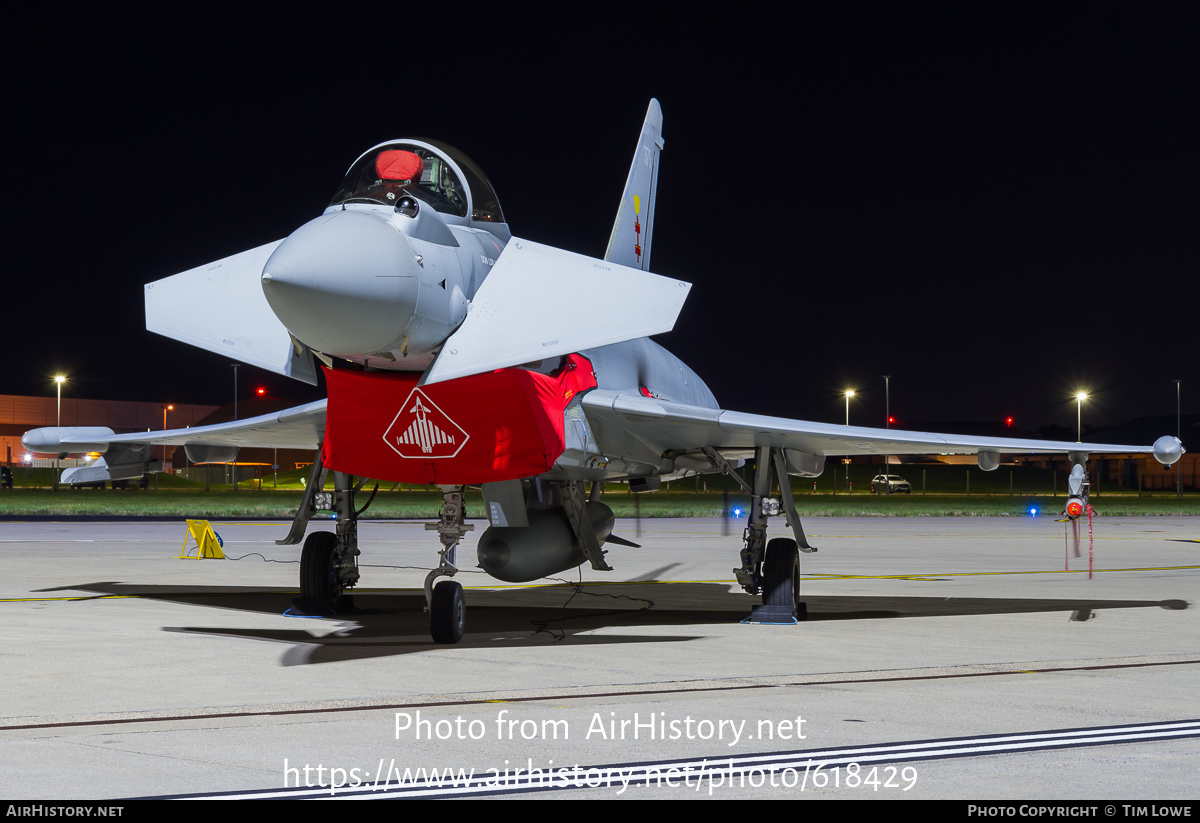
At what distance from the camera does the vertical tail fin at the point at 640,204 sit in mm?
14930

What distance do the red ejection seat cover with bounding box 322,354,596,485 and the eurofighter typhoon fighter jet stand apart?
Result: 0.01m

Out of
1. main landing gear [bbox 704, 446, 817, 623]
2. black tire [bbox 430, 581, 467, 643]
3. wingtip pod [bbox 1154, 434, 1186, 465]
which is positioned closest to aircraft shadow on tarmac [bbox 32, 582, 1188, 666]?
black tire [bbox 430, 581, 467, 643]

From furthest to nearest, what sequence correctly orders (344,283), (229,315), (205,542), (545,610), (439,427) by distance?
(205,542) < (545,610) < (439,427) < (229,315) < (344,283)

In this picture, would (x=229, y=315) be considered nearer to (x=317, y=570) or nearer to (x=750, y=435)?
(x=317, y=570)

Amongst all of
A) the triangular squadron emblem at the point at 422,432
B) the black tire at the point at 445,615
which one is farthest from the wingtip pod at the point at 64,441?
the triangular squadron emblem at the point at 422,432

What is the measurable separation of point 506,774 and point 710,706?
7.35 ft

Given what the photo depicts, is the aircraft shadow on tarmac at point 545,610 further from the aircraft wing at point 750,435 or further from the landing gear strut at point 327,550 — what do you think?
the aircraft wing at point 750,435

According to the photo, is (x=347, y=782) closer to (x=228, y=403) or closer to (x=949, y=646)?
(x=949, y=646)

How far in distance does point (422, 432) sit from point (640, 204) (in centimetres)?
760

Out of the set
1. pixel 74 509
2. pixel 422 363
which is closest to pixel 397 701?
pixel 422 363

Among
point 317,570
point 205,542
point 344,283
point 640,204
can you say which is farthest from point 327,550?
point 205,542

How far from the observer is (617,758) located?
5.92 meters

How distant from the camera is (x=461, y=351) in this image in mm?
8727

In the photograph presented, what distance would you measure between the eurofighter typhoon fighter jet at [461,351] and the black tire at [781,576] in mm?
21
